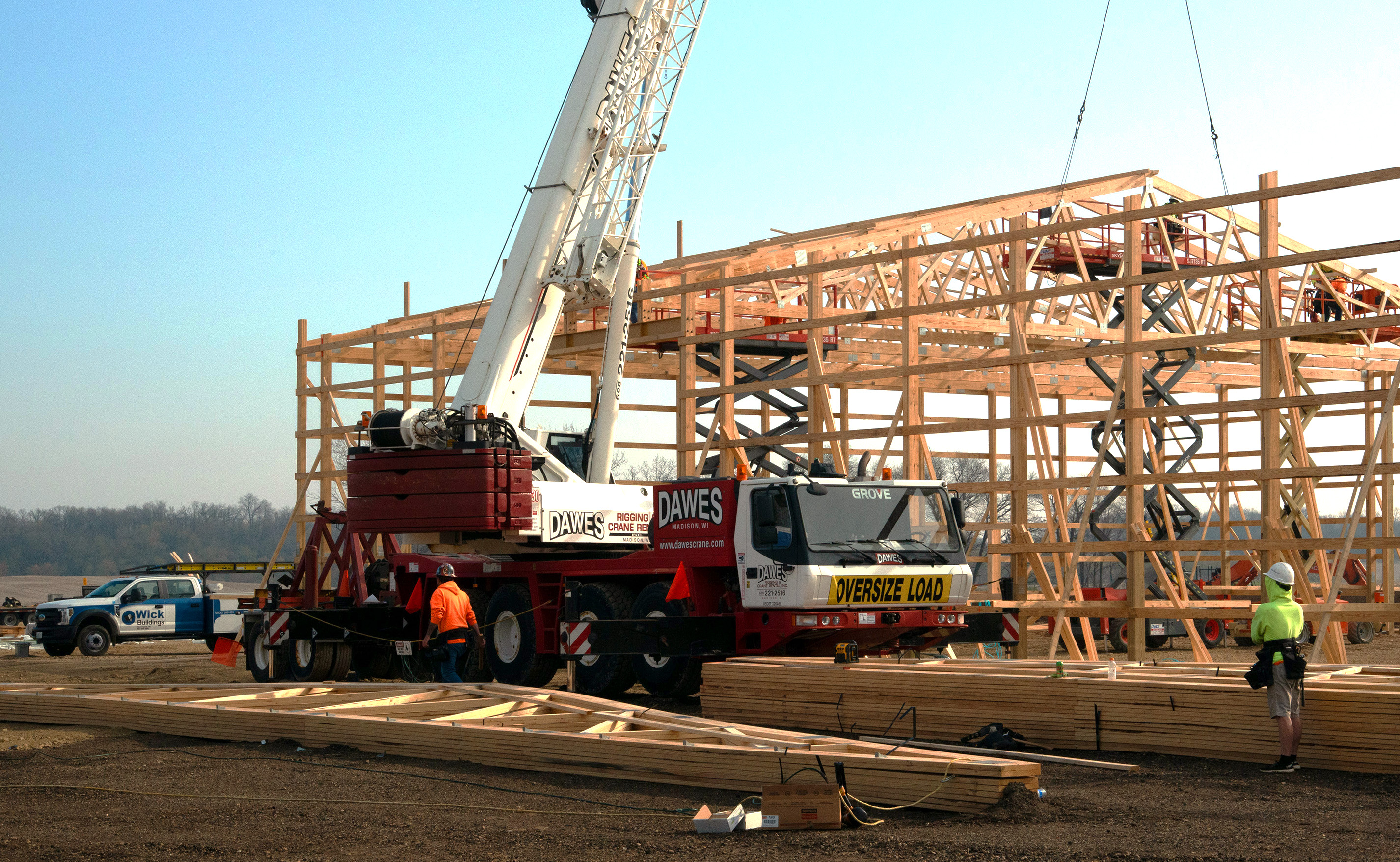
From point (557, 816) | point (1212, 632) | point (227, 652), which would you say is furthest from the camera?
point (1212, 632)

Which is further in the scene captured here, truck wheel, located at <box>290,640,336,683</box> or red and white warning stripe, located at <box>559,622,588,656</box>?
truck wheel, located at <box>290,640,336,683</box>

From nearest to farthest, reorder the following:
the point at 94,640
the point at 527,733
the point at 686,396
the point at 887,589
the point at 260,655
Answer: the point at 527,733 < the point at 887,589 < the point at 260,655 < the point at 686,396 < the point at 94,640

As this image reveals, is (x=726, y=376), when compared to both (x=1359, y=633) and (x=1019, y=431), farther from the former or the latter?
(x=1359, y=633)

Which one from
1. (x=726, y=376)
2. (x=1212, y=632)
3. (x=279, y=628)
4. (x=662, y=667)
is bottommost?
(x=1212, y=632)

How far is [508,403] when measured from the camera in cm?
1794

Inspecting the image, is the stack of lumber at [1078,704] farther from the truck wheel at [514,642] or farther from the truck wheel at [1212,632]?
the truck wheel at [1212,632]

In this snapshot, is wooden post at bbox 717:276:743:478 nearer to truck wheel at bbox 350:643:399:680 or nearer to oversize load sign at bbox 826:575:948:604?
truck wheel at bbox 350:643:399:680

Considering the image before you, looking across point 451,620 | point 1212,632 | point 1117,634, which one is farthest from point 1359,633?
point 451,620

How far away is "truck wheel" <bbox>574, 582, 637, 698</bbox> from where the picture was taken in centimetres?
1548

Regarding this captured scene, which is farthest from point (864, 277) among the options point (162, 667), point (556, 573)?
point (162, 667)

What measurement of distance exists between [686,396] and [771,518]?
712 cm

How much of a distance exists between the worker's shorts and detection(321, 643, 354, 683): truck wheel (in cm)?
1215

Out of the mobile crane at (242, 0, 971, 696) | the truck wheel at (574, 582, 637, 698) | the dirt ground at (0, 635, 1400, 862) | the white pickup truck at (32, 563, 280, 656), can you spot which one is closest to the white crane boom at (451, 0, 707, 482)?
the mobile crane at (242, 0, 971, 696)

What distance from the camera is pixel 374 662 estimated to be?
1867cm
